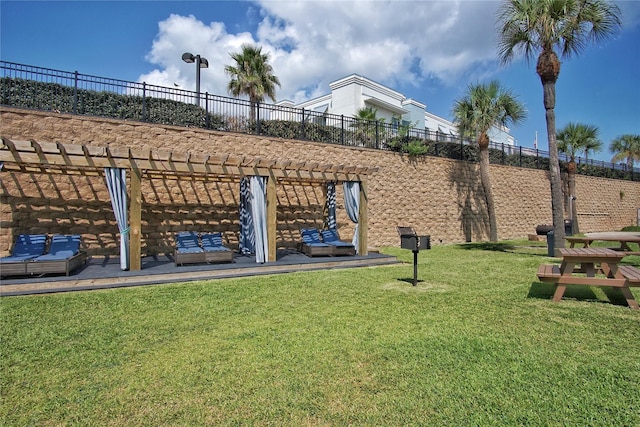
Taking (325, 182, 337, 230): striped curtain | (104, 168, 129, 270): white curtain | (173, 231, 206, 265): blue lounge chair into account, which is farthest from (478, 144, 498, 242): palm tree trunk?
(104, 168, 129, 270): white curtain

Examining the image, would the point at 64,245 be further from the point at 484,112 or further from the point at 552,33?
the point at 484,112

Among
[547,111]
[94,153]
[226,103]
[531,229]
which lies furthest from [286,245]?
[531,229]

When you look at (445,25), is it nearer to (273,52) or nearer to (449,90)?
(449,90)

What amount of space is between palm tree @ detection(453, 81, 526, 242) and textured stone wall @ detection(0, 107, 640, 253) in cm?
140

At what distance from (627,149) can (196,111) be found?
30.3 metres

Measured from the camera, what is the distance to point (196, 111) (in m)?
10.9

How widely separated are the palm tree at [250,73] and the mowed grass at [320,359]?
11957mm

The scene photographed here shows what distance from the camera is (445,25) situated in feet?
33.4

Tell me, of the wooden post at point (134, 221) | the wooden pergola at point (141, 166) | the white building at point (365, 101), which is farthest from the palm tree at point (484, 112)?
the wooden post at point (134, 221)

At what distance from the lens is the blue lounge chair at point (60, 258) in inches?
252

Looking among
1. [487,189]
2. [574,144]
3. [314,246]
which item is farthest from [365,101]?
[314,246]

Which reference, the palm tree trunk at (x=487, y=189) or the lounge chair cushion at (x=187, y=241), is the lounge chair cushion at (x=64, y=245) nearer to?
the lounge chair cushion at (x=187, y=241)

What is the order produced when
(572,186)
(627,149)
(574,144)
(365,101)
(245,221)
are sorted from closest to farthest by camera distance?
(245,221) → (574,144) → (572,186) → (365,101) → (627,149)

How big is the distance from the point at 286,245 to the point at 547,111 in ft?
32.1
